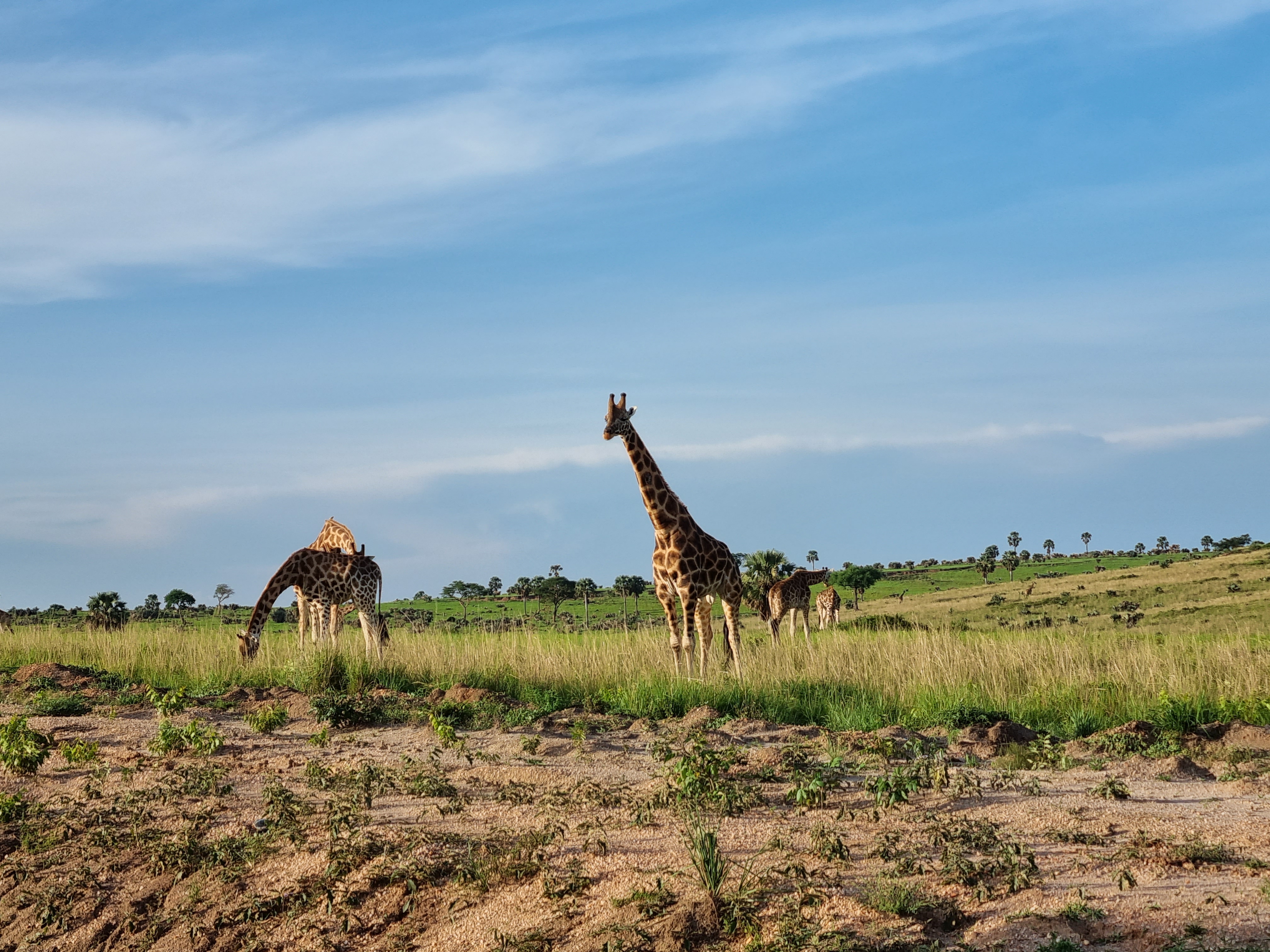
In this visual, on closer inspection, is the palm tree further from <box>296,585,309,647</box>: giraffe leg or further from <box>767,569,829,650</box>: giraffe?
<box>296,585,309,647</box>: giraffe leg

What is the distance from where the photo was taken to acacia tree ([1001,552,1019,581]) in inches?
3275

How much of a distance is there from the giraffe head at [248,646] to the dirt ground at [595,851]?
7.76 metres

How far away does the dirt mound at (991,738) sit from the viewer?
12078 millimetres

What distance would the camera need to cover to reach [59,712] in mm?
15883

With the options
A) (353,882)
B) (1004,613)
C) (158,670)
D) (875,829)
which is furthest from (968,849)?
(1004,613)

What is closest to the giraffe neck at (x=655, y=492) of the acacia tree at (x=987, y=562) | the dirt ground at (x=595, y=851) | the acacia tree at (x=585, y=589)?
the dirt ground at (x=595, y=851)

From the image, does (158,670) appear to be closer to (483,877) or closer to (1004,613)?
(483,877)

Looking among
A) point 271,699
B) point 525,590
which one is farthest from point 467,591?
point 271,699

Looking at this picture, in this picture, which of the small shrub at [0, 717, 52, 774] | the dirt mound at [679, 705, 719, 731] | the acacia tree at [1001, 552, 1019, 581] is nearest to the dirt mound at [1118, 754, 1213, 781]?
the dirt mound at [679, 705, 719, 731]

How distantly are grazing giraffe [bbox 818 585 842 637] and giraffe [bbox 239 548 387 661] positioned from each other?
729 inches

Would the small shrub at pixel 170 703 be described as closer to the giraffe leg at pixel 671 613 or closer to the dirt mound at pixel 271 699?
the dirt mound at pixel 271 699

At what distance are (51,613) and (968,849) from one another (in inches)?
2459

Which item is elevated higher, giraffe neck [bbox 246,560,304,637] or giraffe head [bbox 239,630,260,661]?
giraffe neck [bbox 246,560,304,637]

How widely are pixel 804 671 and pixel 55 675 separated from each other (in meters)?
11.9
